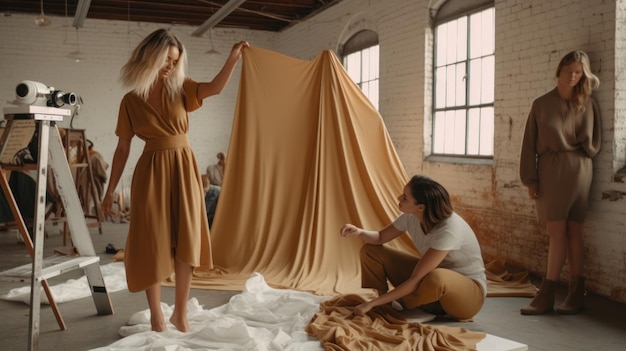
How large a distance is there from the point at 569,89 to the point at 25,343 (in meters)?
3.50

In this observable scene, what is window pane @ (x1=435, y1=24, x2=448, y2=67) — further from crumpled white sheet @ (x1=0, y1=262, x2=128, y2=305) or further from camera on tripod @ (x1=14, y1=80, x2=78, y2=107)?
camera on tripod @ (x1=14, y1=80, x2=78, y2=107)

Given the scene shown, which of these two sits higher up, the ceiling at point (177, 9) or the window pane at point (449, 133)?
the ceiling at point (177, 9)

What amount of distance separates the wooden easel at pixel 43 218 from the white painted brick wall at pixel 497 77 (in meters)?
3.23

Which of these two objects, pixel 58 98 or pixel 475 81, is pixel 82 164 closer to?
pixel 58 98

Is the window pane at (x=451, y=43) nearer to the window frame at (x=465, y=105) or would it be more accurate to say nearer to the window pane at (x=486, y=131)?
the window frame at (x=465, y=105)

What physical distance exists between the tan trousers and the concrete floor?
0.47 feet

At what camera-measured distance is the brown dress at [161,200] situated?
2.81 m

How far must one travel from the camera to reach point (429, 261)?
10.0 feet

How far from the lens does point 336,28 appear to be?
8109 mm

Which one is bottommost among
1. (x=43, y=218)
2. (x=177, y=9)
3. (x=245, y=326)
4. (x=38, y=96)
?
(x=245, y=326)

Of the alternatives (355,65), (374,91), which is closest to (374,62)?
(374,91)

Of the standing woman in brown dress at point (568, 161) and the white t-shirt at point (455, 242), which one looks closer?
the white t-shirt at point (455, 242)

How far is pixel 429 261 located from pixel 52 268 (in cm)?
191

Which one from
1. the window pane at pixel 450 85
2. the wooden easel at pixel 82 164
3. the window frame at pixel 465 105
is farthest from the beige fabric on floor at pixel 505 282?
the wooden easel at pixel 82 164
